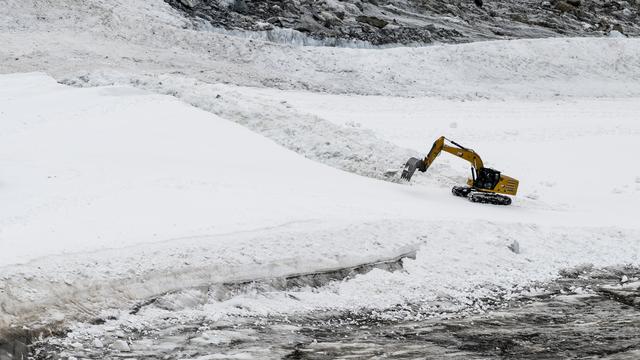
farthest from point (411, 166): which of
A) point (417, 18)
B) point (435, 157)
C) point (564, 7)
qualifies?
point (564, 7)

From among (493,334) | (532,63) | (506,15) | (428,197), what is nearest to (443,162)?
(428,197)

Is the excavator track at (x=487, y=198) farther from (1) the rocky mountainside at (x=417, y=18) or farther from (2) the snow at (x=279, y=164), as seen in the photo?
(1) the rocky mountainside at (x=417, y=18)

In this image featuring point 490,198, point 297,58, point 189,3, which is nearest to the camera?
point 490,198

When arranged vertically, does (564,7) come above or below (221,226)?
above

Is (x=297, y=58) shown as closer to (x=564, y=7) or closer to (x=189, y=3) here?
(x=189, y=3)

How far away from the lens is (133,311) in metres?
10.0

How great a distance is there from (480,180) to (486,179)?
0.13 m

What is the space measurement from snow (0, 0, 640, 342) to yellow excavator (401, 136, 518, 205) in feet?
1.56

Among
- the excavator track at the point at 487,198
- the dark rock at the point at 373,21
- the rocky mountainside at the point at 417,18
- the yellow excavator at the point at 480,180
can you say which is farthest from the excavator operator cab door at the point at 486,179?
the dark rock at the point at 373,21

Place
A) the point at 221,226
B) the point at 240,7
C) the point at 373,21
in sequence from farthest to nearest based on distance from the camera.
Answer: the point at 373,21
the point at 240,7
the point at 221,226

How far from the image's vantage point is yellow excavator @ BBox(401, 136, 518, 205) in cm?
1678

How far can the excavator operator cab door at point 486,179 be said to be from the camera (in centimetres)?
1688

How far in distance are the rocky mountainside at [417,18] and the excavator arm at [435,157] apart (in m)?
16.5

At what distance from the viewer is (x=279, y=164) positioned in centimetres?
1742
